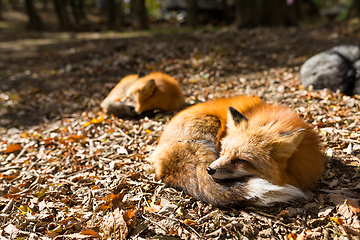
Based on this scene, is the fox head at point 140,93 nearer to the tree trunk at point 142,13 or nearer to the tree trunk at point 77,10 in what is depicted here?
the tree trunk at point 142,13

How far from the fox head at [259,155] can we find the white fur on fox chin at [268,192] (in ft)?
0.21

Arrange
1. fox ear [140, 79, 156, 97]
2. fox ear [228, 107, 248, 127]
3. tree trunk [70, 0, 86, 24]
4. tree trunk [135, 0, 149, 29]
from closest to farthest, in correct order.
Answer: fox ear [228, 107, 248, 127] → fox ear [140, 79, 156, 97] → tree trunk [135, 0, 149, 29] → tree trunk [70, 0, 86, 24]

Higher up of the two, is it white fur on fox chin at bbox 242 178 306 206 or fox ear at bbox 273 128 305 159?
fox ear at bbox 273 128 305 159

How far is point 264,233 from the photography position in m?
1.90

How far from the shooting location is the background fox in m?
4.04

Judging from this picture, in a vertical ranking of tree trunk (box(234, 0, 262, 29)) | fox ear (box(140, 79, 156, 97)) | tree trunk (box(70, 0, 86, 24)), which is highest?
tree trunk (box(70, 0, 86, 24))

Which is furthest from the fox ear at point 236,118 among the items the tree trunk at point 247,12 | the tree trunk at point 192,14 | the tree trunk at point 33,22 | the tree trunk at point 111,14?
the tree trunk at point 33,22

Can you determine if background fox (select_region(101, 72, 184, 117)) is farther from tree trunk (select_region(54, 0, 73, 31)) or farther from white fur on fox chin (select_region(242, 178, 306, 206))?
tree trunk (select_region(54, 0, 73, 31))

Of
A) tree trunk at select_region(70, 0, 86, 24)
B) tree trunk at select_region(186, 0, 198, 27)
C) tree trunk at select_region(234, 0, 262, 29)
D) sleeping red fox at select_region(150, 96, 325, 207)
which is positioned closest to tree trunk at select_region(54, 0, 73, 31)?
tree trunk at select_region(70, 0, 86, 24)

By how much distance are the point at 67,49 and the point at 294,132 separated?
9165 millimetres

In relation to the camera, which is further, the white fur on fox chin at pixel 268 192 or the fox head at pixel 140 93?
the fox head at pixel 140 93

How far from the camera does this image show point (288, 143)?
1.93 meters

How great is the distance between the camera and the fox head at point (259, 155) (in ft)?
6.36

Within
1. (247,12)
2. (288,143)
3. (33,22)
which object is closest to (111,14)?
(33,22)
